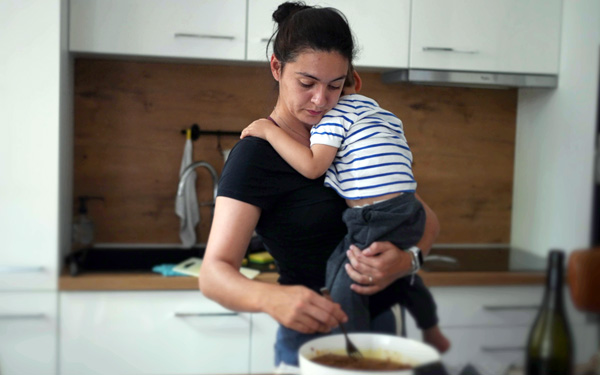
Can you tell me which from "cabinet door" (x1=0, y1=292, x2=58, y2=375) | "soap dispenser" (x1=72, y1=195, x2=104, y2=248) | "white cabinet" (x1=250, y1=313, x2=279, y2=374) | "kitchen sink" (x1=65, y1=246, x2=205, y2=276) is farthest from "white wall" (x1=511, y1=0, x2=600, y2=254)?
"soap dispenser" (x1=72, y1=195, x2=104, y2=248)

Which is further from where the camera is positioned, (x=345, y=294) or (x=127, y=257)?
(x=127, y=257)

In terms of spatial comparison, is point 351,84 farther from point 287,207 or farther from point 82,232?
point 82,232

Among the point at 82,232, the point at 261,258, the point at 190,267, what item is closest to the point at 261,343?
the point at 261,258

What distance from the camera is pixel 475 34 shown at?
46 cm

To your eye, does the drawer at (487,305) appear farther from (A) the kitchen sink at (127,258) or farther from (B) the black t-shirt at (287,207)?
(A) the kitchen sink at (127,258)

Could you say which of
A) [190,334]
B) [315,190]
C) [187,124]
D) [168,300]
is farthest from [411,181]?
[187,124]

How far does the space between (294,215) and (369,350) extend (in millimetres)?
113

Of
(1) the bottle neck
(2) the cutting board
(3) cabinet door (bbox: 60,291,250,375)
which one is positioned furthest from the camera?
(2) the cutting board

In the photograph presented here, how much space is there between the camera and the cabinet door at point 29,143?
79 centimetres

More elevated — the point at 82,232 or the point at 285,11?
the point at 285,11

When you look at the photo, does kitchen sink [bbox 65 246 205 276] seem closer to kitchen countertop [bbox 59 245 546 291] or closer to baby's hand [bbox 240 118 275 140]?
kitchen countertop [bbox 59 245 546 291]

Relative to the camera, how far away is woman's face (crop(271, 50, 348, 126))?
35 cm

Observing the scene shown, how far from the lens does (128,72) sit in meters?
1.20

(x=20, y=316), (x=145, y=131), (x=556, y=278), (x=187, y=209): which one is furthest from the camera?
(x=145, y=131)
